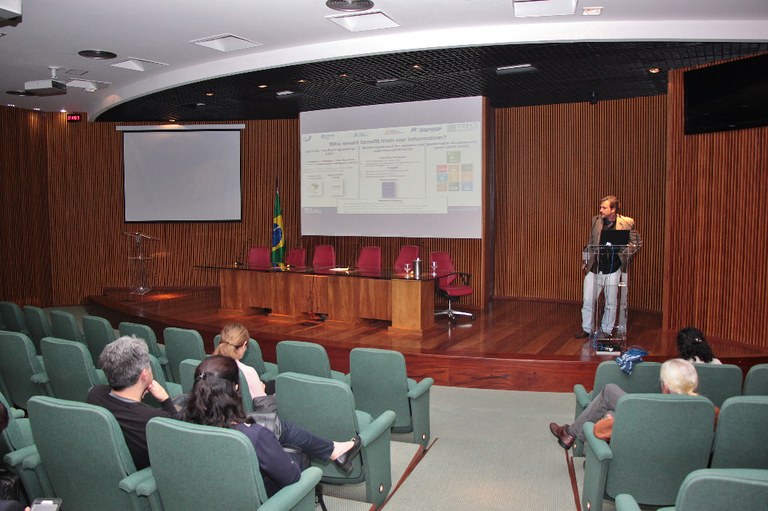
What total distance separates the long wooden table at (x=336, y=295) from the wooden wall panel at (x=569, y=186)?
323cm

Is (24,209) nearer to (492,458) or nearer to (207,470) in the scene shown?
(492,458)

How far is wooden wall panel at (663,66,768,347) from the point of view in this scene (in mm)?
6551

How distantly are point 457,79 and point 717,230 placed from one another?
383 cm

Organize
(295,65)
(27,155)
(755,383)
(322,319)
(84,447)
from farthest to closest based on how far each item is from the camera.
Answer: (27,155) < (322,319) < (295,65) < (755,383) < (84,447)

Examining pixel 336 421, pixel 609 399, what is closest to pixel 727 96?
pixel 609 399

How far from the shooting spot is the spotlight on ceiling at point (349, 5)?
596 cm

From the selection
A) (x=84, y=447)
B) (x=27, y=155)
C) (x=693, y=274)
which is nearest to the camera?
(x=84, y=447)

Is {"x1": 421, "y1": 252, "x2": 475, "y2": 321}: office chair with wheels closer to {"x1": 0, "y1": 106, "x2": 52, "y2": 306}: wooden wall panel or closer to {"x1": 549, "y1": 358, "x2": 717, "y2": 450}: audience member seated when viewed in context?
{"x1": 549, "y1": 358, "x2": 717, "y2": 450}: audience member seated

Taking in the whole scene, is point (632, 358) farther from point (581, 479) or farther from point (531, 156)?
point (531, 156)

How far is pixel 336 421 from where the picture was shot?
3236mm

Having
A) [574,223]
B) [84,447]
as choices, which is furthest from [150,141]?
[84,447]

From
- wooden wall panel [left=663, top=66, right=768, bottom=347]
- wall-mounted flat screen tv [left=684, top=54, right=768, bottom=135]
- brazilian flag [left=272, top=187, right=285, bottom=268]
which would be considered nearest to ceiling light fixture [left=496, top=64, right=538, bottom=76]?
wooden wall panel [left=663, top=66, right=768, bottom=347]

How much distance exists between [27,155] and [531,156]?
30.2 feet

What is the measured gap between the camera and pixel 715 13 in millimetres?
Result: 6227
